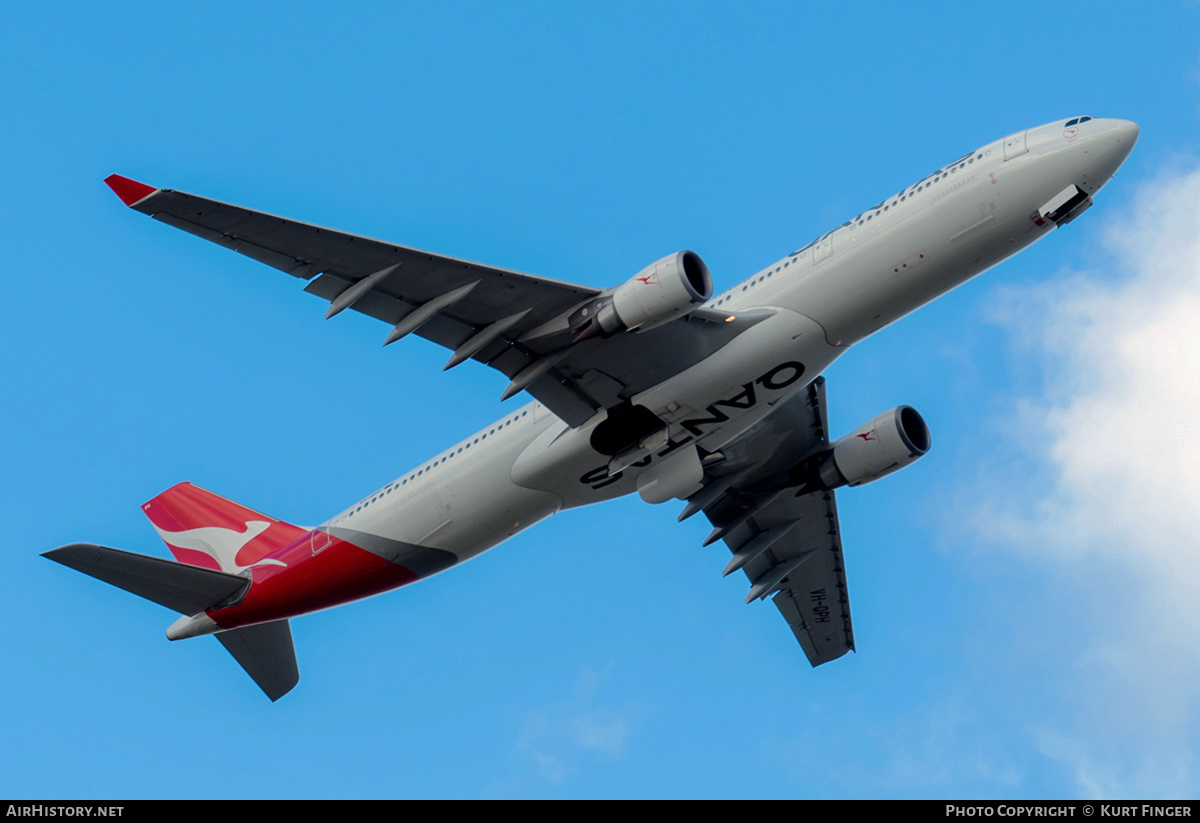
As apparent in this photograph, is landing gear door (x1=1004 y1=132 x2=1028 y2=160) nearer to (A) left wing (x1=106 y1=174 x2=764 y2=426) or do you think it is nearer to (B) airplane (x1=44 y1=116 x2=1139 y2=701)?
(B) airplane (x1=44 y1=116 x2=1139 y2=701)

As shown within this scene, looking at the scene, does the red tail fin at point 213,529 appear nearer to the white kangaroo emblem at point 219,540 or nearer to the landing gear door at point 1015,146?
the white kangaroo emblem at point 219,540

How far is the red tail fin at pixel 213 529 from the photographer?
33.5m

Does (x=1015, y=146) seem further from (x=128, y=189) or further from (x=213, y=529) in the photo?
(x=213, y=529)

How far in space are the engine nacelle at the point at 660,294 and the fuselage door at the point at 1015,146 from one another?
7.17 metres

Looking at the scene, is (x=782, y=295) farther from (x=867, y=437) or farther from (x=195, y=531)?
(x=195, y=531)

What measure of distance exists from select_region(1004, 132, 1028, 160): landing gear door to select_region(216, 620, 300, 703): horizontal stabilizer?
2274cm

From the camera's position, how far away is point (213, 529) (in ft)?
115

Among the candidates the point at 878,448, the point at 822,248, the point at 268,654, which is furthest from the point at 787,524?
the point at 268,654

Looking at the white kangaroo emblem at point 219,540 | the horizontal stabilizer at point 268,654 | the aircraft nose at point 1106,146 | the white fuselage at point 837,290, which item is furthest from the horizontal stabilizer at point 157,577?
the aircraft nose at point 1106,146

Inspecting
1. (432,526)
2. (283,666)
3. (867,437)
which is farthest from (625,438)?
(283,666)

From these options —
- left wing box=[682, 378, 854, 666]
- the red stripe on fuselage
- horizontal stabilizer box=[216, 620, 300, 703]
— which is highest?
left wing box=[682, 378, 854, 666]

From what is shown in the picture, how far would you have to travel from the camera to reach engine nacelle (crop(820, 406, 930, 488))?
31312mm

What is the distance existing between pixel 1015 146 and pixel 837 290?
16.3 feet

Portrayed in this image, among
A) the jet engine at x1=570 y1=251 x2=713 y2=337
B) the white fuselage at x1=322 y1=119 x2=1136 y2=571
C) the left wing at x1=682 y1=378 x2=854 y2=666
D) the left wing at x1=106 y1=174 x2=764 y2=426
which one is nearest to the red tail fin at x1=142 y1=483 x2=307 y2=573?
the white fuselage at x1=322 y1=119 x2=1136 y2=571
